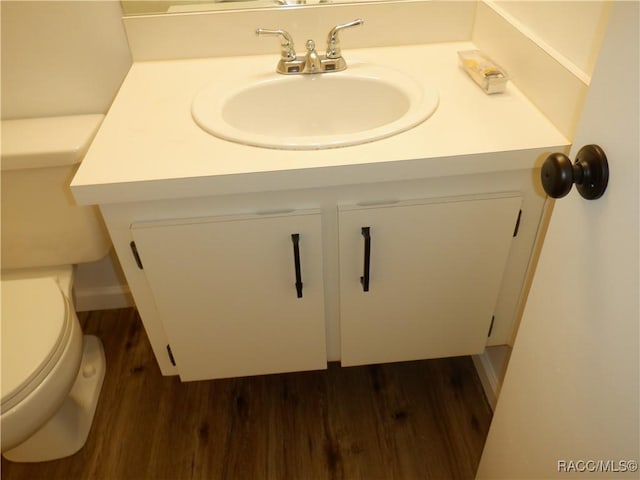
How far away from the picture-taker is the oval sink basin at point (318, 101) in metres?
1.08

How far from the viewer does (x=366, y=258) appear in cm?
95

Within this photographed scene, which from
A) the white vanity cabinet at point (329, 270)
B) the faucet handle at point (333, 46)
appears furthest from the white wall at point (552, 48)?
the faucet handle at point (333, 46)

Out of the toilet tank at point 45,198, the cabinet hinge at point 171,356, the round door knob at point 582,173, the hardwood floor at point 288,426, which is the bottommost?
the hardwood floor at point 288,426

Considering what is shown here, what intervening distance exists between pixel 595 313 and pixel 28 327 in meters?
1.09

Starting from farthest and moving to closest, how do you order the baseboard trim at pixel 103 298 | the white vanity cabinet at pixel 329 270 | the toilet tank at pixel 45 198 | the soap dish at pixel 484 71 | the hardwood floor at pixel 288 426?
the baseboard trim at pixel 103 298 < the hardwood floor at pixel 288 426 < the toilet tank at pixel 45 198 < the soap dish at pixel 484 71 < the white vanity cabinet at pixel 329 270

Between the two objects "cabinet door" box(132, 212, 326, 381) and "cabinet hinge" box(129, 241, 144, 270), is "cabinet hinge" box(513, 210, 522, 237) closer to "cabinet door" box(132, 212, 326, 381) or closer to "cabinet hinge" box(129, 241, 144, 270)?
"cabinet door" box(132, 212, 326, 381)

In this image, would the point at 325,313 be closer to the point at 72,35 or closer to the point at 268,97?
the point at 268,97

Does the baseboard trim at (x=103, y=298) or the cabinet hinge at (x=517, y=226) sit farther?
the baseboard trim at (x=103, y=298)

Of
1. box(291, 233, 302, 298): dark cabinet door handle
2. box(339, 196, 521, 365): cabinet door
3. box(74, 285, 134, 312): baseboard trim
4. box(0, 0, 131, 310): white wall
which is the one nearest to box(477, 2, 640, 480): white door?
box(339, 196, 521, 365): cabinet door

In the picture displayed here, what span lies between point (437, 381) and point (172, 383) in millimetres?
776

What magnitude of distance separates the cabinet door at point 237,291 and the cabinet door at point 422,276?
0.08 meters

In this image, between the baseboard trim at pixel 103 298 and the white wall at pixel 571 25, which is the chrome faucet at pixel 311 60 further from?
the baseboard trim at pixel 103 298

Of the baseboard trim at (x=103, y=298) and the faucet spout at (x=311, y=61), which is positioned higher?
the faucet spout at (x=311, y=61)

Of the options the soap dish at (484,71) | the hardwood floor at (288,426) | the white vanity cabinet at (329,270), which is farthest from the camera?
the hardwood floor at (288,426)
